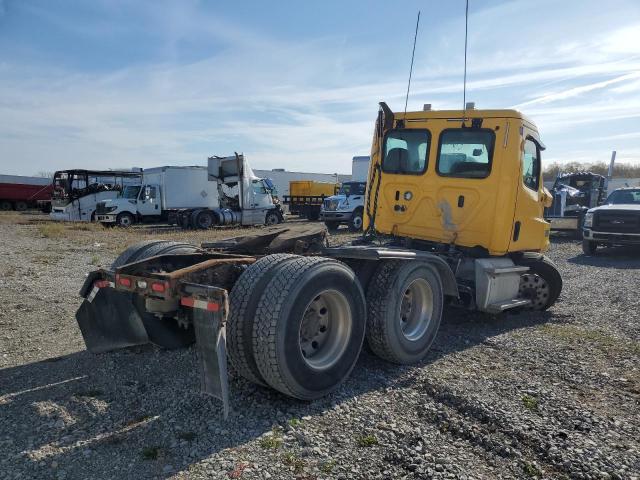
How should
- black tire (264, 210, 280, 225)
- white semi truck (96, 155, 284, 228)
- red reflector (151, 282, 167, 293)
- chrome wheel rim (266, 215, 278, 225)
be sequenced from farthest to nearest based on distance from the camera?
1. chrome wheel rim (266, 215, 278, 225)
2. black tire (264, 210, 280, 225)
3. white semi truck (96, 155, 284, 228)
4. red reflector (151, 282, 167, 293)

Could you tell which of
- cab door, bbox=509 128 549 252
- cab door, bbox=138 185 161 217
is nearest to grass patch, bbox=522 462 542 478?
cab door, bbox=509 128 549 252

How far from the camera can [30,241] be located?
16406 mm

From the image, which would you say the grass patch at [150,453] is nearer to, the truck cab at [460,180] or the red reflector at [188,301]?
the red reflector at [188,301]

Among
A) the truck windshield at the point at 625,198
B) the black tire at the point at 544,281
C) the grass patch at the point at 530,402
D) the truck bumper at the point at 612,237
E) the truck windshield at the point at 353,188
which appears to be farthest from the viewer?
the truck windshield at the point at 353,188

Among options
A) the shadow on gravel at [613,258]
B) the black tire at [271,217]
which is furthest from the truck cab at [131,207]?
the shadow on gravel at [613,258]

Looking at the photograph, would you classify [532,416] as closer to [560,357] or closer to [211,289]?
[560,357]

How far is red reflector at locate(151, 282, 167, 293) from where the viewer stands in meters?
3.73

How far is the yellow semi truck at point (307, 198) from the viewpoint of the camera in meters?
29.2

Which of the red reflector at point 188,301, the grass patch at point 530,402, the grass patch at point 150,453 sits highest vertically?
the red reflector at point 188,301

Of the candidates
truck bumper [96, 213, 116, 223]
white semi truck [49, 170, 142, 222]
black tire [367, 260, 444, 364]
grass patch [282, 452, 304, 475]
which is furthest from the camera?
white semi truck [49, 170, 142, 222]

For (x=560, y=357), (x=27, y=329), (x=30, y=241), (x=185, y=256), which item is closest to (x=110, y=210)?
(x=30, y=241)

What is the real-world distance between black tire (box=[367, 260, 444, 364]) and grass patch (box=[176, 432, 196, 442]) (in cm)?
193

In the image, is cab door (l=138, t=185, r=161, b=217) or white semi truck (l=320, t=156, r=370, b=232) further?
cab door (l=138, t=185, r=161, b=217)

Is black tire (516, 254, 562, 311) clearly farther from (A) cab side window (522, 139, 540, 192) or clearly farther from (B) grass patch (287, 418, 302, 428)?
(B) grass patch (287, 418, 302, 428)
